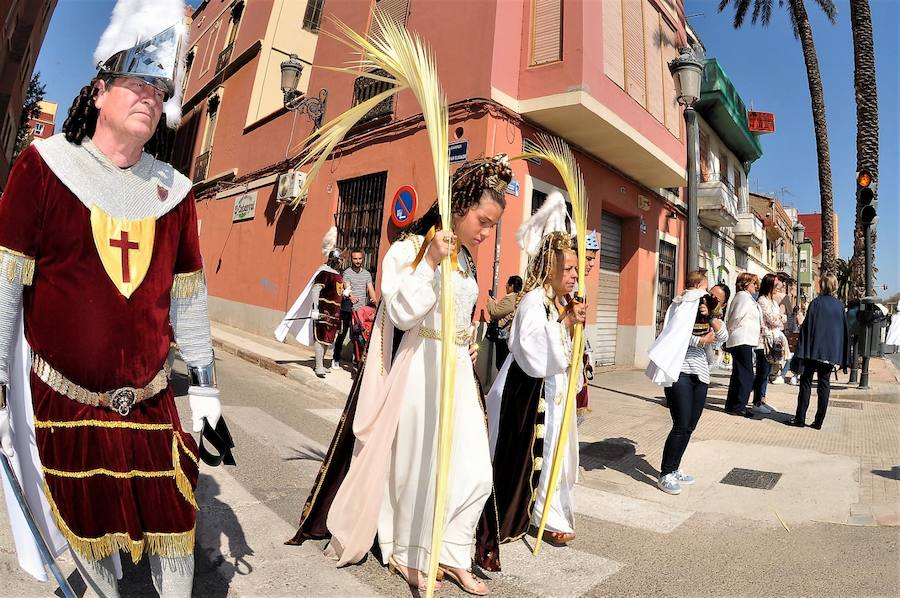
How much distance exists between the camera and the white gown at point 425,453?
256 cm

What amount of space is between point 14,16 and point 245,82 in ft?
25.2

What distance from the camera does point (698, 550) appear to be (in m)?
3.32

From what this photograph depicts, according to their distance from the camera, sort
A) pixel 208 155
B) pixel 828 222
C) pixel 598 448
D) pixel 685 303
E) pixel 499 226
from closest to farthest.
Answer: pixel 685 303
pixel 598 448
pixel 499 226
pixel 828 222
pixel 208 155

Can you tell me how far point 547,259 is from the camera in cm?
345

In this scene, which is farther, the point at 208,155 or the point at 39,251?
the point at 208,155

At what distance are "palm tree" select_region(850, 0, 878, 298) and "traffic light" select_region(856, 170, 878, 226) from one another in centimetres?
197

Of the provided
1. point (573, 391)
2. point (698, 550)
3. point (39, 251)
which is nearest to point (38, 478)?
point (39, 251)

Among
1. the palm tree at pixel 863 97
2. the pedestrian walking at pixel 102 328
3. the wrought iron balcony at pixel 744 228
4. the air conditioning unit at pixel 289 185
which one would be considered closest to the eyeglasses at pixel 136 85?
the pedestrian walking at pixel 102 328

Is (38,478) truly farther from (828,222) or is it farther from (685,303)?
(828,222)

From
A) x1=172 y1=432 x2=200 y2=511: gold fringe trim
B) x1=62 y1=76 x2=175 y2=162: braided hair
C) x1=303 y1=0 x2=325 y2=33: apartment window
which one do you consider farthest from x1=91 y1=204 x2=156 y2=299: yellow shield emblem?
x1=303 y1=0 x2=325 y2=33: apartment window

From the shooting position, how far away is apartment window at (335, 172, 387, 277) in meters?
10.4

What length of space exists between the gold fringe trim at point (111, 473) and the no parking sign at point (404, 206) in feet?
24.9

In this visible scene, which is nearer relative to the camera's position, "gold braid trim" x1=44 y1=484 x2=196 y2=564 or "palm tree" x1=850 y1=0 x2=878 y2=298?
"gold braid trim" x1=44 y1=484 x2=196 y2=564

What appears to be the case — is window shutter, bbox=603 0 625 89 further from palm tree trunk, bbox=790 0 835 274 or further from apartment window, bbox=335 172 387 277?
palm tree trunk, bbox=790 0 835 274
